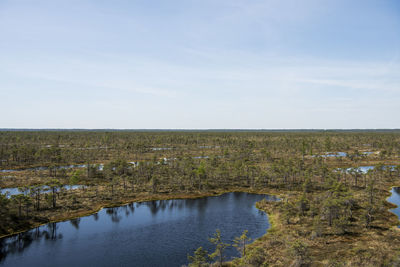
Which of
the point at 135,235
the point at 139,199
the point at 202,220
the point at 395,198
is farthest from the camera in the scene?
the point at 395,198

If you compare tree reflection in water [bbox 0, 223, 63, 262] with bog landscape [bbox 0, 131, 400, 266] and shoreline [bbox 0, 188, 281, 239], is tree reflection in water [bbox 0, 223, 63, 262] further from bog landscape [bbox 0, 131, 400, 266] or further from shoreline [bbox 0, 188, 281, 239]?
shoreline [bbox 0, 188, 281, 239]

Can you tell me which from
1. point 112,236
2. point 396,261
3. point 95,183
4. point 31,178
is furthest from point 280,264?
point 31,178

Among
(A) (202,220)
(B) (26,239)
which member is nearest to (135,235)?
(A) (202,220)

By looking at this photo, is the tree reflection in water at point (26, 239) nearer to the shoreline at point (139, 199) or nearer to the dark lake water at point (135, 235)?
the dark lake water at point (135, 235)

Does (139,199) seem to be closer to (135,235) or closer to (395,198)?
(135,235)

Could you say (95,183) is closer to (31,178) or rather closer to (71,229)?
(31,178)

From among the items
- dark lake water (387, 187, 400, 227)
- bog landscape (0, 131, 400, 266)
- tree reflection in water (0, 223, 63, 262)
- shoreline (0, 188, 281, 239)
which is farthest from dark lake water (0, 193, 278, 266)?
dark lake water (387, 187, 400, 227)

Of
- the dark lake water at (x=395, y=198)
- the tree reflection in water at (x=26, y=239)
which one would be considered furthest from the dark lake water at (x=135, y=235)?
the dark lake water at (x=395, y=198)

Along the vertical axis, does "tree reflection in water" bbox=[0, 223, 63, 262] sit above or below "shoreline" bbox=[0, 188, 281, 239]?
below

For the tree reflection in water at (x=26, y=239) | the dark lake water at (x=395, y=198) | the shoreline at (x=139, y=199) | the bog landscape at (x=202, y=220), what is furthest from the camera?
the dark lake water at (x=395, y=198)
